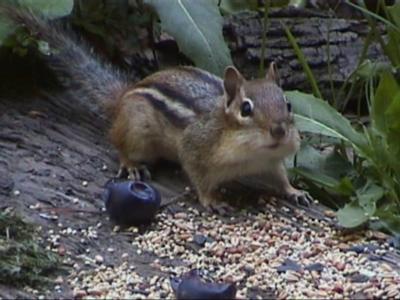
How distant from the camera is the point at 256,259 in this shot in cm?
444

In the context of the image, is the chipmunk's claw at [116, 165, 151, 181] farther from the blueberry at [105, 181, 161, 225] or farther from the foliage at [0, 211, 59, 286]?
the foliage at [0, 211, 59, 286]

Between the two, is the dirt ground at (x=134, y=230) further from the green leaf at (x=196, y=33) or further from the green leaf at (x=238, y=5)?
the green leaf at (x=238, y=5)

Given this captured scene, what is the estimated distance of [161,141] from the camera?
208 inches

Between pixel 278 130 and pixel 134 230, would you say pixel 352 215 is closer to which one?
pixel 278 130

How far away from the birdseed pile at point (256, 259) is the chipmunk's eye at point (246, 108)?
415 mm

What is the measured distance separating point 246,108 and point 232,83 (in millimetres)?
151

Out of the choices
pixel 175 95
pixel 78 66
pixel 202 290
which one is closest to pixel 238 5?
pixel 78 66

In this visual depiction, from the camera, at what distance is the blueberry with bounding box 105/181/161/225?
15.1 feet

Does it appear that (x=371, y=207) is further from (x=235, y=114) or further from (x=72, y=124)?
(x=72, y=124)

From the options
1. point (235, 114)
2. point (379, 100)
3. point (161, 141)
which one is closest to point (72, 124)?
point (161, 141)

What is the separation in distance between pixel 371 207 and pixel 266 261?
678 mm

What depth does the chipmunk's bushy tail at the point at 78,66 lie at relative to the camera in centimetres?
560

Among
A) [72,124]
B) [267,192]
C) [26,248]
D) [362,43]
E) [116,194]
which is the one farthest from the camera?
[362,43]

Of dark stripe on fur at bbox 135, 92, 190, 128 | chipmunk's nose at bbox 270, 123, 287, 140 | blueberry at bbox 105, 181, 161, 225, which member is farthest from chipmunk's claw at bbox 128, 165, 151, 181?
chipmunk's nose at bbox 270, 123, 287, 140
